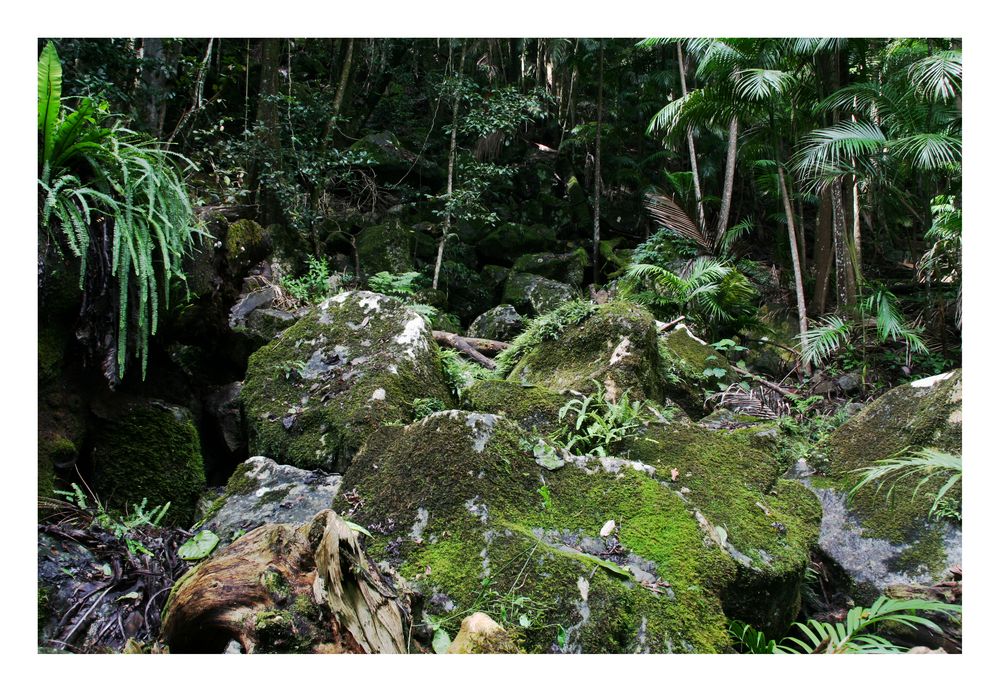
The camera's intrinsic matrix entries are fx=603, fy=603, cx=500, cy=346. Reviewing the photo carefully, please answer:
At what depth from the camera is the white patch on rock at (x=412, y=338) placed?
12.5 ft

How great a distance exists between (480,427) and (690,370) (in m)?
2.86

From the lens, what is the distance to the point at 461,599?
204cm

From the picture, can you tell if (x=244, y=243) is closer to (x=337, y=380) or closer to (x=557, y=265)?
(x=337, y=380)

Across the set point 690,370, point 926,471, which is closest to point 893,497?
point 926,471

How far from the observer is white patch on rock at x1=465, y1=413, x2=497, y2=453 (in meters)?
2.49

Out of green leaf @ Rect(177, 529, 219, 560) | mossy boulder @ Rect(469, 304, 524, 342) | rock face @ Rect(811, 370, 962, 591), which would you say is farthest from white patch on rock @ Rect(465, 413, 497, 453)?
mossy boulder @ Rect(469, 304, 524, 342)

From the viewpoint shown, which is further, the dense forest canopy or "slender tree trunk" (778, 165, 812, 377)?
"slender tree trunk" (778, 165, 812, 377)

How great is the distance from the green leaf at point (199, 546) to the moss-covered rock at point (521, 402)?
1.49 m

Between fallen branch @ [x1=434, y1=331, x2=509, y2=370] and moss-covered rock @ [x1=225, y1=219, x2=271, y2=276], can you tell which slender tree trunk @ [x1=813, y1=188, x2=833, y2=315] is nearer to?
fallen branch @ [x1=434, y1=331, x2=509, y2=370]

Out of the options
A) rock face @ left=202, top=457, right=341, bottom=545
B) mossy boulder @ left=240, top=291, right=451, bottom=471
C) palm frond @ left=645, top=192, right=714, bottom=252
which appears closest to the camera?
rock face @ left=202, top=457, right=341, bottom=545

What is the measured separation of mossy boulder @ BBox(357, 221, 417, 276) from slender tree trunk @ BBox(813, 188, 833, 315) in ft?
16.9

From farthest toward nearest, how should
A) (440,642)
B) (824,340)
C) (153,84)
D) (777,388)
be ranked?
(153,84) < (824,340) < (777,388) < (440,642)

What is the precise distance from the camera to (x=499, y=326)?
22.2 ft
